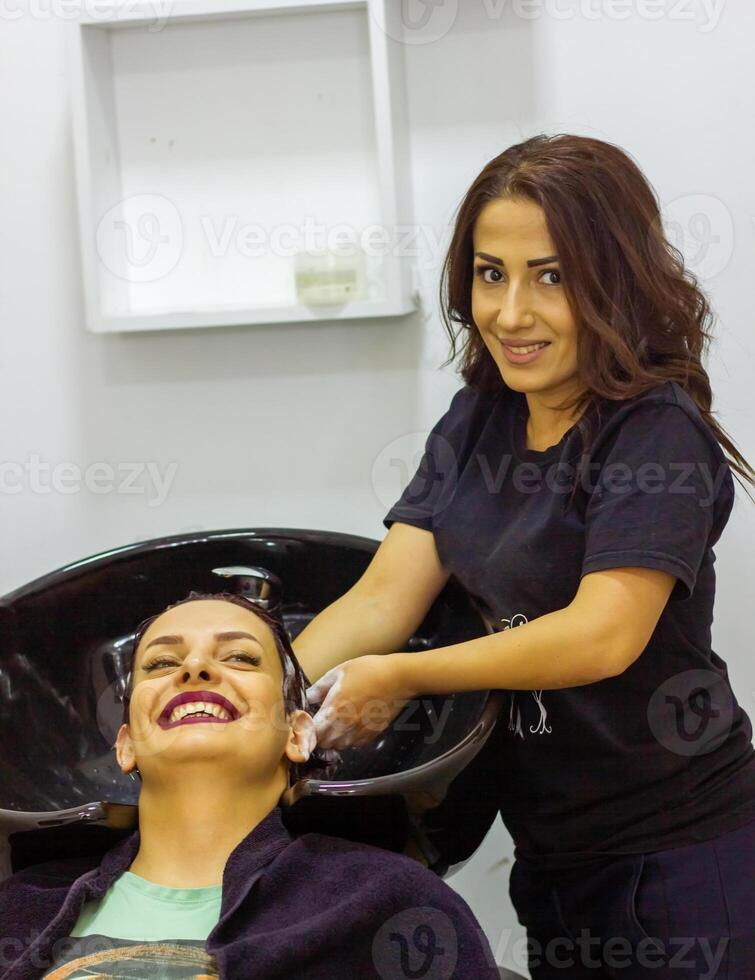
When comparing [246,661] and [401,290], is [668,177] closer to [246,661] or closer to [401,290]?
[401,290]

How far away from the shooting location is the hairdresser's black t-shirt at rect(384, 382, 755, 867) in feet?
4.17

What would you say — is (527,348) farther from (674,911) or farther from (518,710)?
(674,911)

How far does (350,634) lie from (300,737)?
21 cm

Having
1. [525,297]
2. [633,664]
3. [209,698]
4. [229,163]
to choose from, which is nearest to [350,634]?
[209,698]

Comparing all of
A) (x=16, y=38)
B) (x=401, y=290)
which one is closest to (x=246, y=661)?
(x=401, y=290)

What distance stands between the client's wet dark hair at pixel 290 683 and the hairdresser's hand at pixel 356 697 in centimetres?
2

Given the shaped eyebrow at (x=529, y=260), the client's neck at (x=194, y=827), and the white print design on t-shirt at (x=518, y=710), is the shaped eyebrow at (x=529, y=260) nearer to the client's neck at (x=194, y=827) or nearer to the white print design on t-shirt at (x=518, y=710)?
the white print design on t-shirt at (x=518, y=710)

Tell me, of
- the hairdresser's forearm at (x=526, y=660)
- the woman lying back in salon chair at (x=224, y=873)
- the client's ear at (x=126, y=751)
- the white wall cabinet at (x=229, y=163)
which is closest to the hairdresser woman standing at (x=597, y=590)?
the hairdresser's forearm at (x=526, y=660)

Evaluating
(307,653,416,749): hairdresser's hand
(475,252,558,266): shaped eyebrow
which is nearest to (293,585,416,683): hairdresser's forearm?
(307,653,416,749): hairdresser's hand

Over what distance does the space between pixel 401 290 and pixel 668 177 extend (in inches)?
17.8

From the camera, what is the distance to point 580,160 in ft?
4.32

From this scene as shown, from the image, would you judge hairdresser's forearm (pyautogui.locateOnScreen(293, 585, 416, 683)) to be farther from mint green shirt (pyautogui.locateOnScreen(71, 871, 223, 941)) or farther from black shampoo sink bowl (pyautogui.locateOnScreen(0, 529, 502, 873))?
mint green shirt (pyautogui.locateOnScreen(71, 871, 223, 941))

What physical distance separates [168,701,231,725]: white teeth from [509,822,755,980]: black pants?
502 millimetres

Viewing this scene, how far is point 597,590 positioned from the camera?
1.23m
